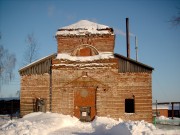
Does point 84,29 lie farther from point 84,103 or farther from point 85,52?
point 84,103

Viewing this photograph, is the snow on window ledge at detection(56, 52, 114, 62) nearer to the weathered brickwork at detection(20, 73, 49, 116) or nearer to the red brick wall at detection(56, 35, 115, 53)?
the red brick wall at detection(56, 35, 115, 53)

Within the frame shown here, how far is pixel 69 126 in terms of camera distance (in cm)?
1761

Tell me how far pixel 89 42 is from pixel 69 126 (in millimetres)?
7859

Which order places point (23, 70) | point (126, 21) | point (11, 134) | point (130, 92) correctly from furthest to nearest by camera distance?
point (126, 21) < point (23, 70) < point (130, 92) < point (11, 134)

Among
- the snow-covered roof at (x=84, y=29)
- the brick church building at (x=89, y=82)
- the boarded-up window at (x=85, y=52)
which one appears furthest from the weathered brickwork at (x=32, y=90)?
the snow-covered roof at (x=84, y=29)

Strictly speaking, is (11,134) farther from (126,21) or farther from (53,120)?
(126,21)

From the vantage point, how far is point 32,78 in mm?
20828

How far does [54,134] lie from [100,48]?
383 inches

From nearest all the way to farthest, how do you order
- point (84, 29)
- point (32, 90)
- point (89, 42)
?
point (32, 90) → point (89, 42) → point (84, 29)

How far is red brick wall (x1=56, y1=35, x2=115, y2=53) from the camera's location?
2122 centimetres

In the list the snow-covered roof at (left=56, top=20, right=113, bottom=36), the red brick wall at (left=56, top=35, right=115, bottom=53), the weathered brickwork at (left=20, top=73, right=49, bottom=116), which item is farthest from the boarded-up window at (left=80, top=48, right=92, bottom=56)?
the weathered brickwork at (left=20, top=73, right=49, bottom=116)

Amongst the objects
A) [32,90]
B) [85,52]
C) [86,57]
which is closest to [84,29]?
[85,52]

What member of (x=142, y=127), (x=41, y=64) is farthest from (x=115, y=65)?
(x=142, y=127)

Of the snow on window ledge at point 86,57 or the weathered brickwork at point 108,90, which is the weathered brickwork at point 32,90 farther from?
the snow on window ledge at point 86,57
